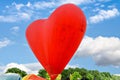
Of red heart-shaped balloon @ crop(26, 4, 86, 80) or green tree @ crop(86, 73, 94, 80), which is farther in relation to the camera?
green tree @ crop(86, 73, 94, 80)

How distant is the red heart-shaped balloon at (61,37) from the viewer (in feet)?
36.4

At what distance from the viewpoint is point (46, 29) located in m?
11.6

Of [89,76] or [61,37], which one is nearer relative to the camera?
[61,37]

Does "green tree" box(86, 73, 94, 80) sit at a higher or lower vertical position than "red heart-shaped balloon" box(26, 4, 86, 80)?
higher

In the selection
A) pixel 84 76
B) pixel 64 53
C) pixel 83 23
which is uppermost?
pixel 84 76

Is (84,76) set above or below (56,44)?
above

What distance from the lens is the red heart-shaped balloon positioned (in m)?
11.1

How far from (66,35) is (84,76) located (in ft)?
141

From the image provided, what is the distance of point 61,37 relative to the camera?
36.5 feet

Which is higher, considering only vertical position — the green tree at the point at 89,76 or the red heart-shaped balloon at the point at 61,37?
the green tree at the point at 89,76

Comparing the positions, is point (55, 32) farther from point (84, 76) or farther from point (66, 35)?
point (84, 76)

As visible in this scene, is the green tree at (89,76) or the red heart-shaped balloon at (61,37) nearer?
the red heart-shaped balloon at (61,37)

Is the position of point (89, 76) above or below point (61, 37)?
above

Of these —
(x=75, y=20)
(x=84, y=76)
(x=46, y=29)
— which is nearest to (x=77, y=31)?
(x=75, y=20)
